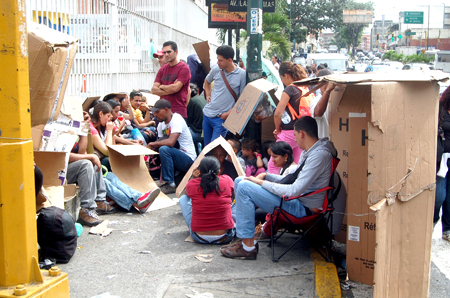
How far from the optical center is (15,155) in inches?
98.4

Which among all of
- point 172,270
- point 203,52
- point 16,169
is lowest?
point 172,270

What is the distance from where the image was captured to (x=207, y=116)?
23.2 ft

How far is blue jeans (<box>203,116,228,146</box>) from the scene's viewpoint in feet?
22.9

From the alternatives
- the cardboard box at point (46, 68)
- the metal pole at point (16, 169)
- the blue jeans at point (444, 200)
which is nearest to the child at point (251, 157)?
the blue jeans at point (444, 200)

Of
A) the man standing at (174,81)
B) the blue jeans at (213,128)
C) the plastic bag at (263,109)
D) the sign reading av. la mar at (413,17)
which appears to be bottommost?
the blue jeans at (213,128)

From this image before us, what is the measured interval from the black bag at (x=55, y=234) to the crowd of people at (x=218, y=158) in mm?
1130

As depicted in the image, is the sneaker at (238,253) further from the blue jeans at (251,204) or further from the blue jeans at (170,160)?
the blue jeans at (170,160)

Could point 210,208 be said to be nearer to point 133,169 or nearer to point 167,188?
point 133,169

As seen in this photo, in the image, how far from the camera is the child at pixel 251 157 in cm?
638

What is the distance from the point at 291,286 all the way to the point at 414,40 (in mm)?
99809

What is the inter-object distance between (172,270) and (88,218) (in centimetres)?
164

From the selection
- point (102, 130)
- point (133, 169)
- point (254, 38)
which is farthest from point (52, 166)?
point (254, 38)

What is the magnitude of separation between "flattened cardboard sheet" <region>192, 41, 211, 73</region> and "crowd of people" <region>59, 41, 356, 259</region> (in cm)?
88

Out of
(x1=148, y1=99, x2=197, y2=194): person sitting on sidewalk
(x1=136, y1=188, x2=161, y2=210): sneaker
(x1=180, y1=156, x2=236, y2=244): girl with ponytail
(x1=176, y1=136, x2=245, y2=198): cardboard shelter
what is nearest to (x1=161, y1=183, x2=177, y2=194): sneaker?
(x1=148, y1=99, x2=197, y2=194): person sitting on sidewalk
